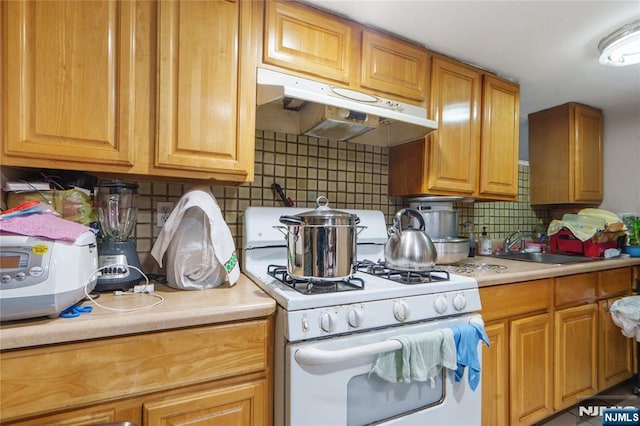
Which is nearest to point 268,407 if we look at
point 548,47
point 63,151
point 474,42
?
point 63,151

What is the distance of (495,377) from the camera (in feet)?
4.77

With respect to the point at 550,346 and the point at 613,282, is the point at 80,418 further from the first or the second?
the point at 613,282

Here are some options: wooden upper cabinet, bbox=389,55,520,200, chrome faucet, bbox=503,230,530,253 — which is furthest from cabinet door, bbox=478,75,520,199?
chrome faucet, bbox=503,230,530,253

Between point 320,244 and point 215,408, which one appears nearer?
point 215,408

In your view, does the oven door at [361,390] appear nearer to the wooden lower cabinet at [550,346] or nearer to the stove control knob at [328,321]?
the stove control knob at [328,321]

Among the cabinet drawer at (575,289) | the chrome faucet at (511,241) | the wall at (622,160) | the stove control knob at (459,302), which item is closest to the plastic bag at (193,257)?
the stove control knob at (459,302)

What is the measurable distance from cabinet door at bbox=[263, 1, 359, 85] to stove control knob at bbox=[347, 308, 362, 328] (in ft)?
3.31

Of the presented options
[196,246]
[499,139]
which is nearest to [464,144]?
[499,139]

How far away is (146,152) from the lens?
108 cm

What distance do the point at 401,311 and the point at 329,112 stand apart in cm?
88

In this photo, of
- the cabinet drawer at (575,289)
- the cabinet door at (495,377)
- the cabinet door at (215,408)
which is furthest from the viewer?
the cabinet drawer at (575,289)

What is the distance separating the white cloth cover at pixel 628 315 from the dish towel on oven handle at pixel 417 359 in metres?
1.47

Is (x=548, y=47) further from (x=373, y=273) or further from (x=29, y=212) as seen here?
(x=29, y=212)

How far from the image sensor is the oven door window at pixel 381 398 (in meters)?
1.02
